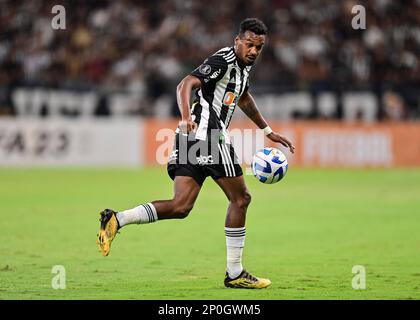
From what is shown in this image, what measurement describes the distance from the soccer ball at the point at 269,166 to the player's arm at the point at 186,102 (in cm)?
107

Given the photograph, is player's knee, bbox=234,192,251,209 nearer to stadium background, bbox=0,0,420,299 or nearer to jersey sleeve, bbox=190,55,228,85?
jersey sleeve, bbox=190,55,228,85

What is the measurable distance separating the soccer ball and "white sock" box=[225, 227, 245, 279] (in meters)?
0.62

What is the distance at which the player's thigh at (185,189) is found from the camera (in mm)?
8461

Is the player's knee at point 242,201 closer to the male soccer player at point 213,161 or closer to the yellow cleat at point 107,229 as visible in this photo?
the male soccer player at point 213,161

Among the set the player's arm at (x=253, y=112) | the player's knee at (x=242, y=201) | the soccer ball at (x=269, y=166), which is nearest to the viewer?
the player's knee at (x=242, y=201)

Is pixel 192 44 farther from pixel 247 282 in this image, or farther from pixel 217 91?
pixel 247 282

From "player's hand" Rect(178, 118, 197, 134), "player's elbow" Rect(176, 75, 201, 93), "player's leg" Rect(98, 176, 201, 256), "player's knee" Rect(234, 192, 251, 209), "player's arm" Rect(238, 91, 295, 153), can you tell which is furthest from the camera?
"player's arm" Rect(238, 91, 295, 153)

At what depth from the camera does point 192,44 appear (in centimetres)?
2825

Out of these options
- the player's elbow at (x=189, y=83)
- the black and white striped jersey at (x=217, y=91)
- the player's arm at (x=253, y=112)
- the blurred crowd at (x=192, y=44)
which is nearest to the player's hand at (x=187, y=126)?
the player's elbow at (x=189, y=83)

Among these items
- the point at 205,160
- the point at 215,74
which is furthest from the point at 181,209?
the point at 215,74

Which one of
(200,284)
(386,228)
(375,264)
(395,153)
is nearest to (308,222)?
(386,228)

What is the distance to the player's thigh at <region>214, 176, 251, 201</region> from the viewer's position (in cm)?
850

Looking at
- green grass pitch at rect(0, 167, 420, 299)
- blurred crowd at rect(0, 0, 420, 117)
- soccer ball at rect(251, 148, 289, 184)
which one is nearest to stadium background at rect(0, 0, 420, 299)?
blurred crowd at rect(0, 0, 420, 117)
